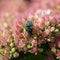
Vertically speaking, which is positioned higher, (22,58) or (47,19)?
(47,19)

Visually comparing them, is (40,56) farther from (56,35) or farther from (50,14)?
(50,14)

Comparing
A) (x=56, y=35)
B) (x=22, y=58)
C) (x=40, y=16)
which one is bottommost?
(x=22, y=58)

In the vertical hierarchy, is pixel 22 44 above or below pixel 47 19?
below

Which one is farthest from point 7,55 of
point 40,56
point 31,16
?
point 31,16

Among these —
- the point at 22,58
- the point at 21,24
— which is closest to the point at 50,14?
the point at 21,24

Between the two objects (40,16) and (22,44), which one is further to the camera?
(40,16)

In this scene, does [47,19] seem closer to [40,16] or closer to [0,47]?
[40,16]
